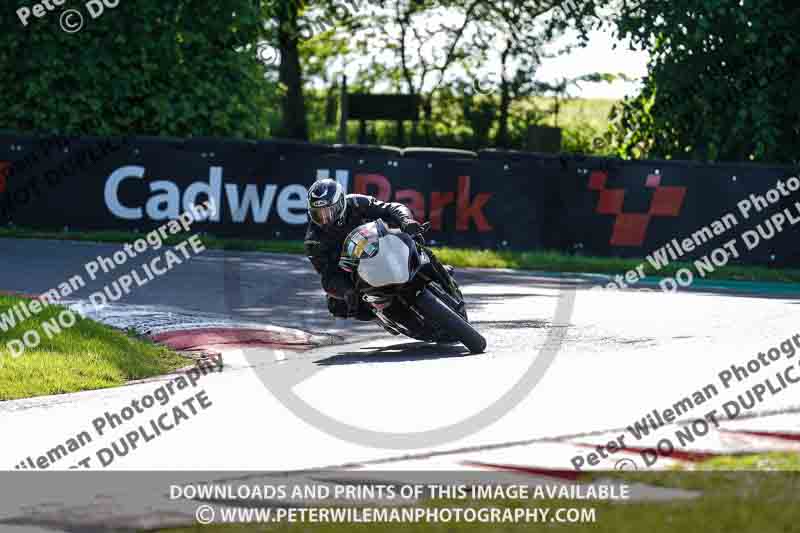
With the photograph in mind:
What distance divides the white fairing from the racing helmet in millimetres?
611

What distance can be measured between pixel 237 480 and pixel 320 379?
3182 mm

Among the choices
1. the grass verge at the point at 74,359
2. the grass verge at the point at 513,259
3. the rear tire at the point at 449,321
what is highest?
the rear tire at the point at 449,321

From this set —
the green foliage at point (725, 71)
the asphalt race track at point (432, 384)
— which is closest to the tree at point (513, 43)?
the green foliage at point (725, 71)

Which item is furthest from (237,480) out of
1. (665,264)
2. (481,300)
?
(665,264)

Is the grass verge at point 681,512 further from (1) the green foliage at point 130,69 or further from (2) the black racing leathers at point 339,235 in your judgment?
(1) the green foliage at point 130,69

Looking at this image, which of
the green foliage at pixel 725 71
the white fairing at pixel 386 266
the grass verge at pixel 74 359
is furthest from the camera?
the green foliage at pixel 725 71

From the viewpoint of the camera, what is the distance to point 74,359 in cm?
1077

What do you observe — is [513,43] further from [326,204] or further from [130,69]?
[326,204]

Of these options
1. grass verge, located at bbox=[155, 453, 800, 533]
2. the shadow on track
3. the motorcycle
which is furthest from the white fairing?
grass verge, located at bbox=[155, 453, 800, 533]

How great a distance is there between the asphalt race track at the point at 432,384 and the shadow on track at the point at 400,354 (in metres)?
0.02

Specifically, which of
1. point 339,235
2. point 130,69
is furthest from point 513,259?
point 339,235

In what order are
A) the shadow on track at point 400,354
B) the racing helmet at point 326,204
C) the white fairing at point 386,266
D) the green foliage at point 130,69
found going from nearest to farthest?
the white fairing at point 386,266
the shadow on track at point 400,354
the racing helmet at point 326,204
the green foliage at point 130,69

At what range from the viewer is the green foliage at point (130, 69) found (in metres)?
25.2

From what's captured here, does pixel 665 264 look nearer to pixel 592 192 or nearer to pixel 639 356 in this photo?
pixel 592 192
